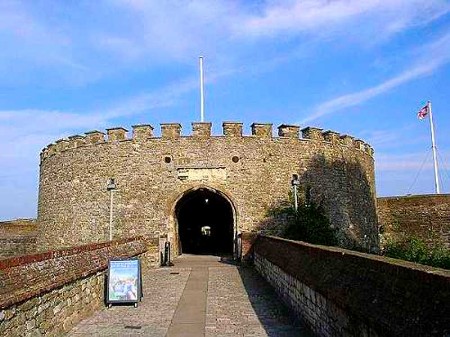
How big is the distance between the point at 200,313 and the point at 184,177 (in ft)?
40.1

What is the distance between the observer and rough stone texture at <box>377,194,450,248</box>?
2755cm

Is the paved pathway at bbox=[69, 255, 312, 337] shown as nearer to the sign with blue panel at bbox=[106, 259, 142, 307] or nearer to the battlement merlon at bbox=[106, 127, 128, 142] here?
the sign with blue panel at bbox=[106, 259, 142, 307]

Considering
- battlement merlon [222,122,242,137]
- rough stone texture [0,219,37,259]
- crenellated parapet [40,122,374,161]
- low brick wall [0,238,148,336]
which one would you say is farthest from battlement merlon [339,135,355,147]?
rough stone texture [0,219,37,259]

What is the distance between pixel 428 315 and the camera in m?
3.58

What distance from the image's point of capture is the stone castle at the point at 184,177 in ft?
71.2

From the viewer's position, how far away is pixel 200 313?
32.2ft

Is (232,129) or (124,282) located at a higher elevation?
(232,129)

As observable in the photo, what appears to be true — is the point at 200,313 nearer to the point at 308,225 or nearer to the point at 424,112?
the point at 308,225

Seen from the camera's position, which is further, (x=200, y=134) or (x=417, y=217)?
(x=417, y=217)

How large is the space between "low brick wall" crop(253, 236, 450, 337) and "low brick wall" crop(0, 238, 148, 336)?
4054 mm

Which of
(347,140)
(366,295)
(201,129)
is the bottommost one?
(366,295)

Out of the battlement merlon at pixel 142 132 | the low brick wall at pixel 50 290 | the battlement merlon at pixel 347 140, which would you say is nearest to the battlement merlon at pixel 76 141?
the battlement merlon at pixel 142 132

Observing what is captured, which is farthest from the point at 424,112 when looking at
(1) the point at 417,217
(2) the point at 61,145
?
(2) the point at 61,145

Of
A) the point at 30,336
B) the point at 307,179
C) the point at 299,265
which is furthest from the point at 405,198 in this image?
the point at 30,336
